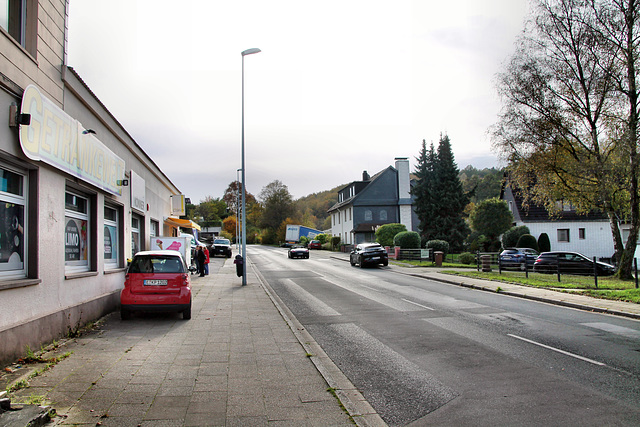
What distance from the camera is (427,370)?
6184 mm

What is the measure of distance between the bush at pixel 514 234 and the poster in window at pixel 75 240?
123 ft

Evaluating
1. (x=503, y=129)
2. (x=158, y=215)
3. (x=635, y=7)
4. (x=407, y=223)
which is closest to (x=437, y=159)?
(x=407, y=223)

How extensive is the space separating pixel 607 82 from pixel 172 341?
22.3 m

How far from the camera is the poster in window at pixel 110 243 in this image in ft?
39.7

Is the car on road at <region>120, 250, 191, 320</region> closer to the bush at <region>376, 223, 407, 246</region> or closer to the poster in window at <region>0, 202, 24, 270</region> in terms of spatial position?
the poster in window at <region>0, 202, 24, 270</region>

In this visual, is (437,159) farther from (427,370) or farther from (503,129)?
(427,370)

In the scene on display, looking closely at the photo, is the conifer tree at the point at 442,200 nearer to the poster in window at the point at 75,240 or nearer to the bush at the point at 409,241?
the bush at the point at 409,241

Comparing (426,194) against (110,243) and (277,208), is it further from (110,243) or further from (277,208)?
(277,208)

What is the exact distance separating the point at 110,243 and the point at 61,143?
5166mm

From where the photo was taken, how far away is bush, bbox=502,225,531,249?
39.9 m

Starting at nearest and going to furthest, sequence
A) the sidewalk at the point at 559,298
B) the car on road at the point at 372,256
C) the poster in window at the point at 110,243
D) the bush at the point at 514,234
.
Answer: the sidewalk at the point at 559,298
the poster in window at the point at 110,243
the car on road at the point at 372,256
the bush at the point at 514,234

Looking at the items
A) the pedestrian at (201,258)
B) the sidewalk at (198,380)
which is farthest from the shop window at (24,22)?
the pedestrian at (201,258)

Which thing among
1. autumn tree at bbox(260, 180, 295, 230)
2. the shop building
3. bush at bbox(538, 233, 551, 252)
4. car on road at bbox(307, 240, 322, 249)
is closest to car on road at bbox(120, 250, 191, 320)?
the shop building

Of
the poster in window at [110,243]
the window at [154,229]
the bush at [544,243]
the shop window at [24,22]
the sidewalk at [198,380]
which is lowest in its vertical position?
the sidewalk at [198,380]
